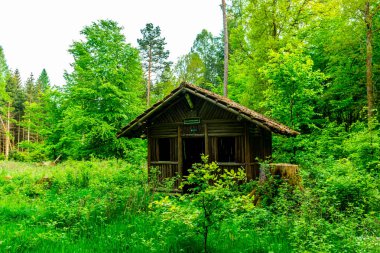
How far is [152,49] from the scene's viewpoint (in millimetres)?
36688

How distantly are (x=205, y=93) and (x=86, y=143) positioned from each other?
45.0 feet

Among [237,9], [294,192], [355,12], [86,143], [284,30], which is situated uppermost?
[237,9]

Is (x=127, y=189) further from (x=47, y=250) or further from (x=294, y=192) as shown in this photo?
(x=294, y=192)

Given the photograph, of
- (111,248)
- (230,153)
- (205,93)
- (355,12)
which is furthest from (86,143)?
(355,12)

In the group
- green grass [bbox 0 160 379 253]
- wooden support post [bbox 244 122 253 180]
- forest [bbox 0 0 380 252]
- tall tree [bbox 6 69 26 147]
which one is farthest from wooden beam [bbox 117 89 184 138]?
tall tree [bbox 6 69 26 147]

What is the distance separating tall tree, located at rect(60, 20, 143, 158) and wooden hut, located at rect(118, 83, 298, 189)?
9100mm

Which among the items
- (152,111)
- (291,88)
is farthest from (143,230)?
(291,88)

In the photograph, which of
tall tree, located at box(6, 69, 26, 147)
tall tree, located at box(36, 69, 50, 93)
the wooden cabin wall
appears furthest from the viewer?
tall tree, located at box(36, 69, 50, 93)

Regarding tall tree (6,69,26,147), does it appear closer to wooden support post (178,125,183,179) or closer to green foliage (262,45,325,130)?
wooden support post (178,125,183,179)

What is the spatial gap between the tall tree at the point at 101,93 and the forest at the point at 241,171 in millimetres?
103

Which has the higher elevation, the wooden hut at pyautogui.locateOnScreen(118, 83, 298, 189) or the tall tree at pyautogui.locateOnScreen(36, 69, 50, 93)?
the tall tree at pyautogui.locateOnScreen(36, 69, 50, 93)

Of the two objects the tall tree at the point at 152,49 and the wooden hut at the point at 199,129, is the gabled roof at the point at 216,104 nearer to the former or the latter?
the wooden hut at the point at 199,129

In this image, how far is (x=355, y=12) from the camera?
14.1 metres

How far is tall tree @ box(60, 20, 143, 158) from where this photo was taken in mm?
21391
